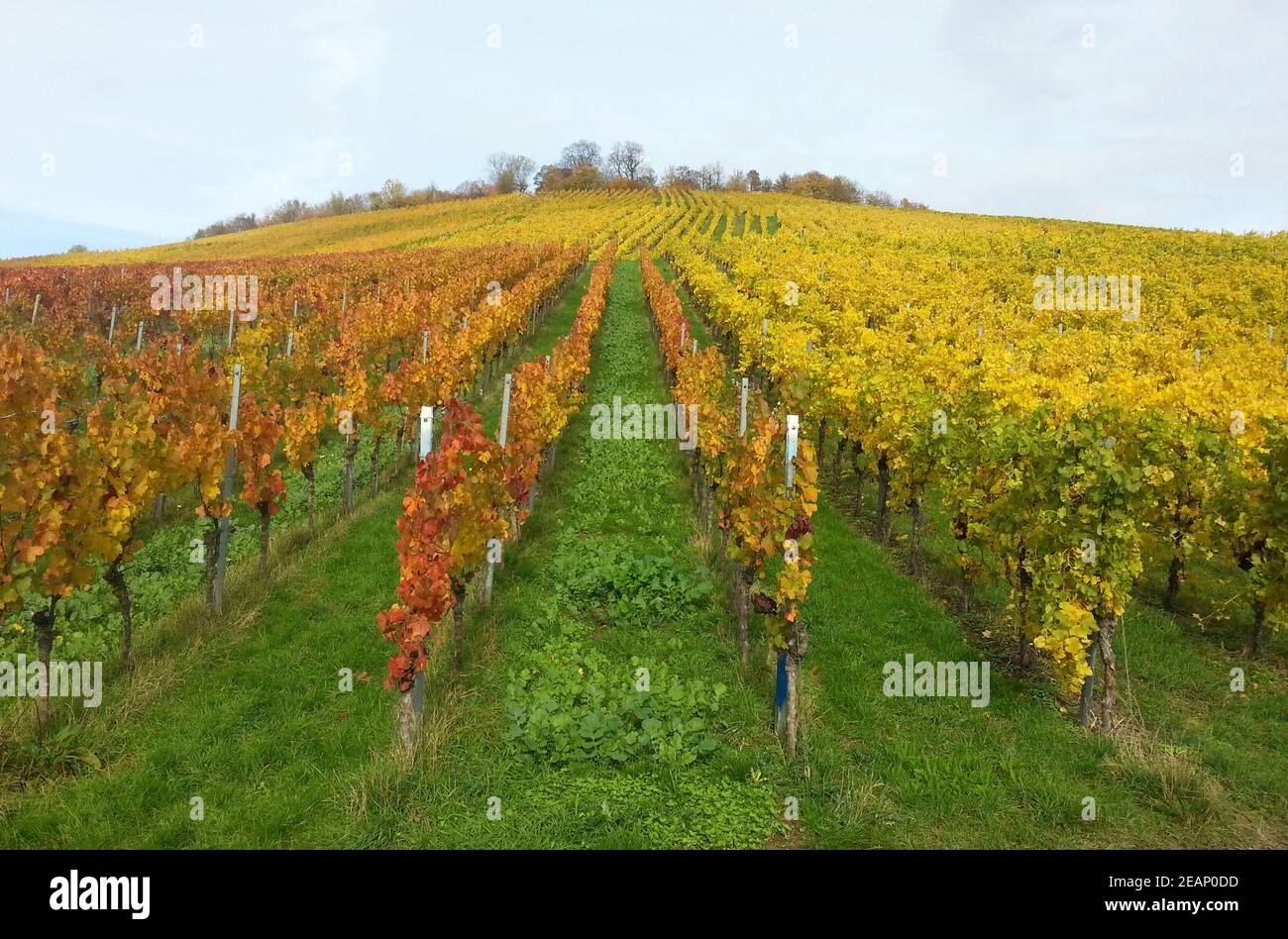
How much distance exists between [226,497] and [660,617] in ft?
17.6

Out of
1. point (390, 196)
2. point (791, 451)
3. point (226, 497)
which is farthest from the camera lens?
point (390, 196)

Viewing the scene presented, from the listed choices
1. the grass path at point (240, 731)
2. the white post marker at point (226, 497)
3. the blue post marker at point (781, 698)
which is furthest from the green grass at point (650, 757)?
the white post marker at point (226, 497)

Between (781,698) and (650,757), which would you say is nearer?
(650,757)

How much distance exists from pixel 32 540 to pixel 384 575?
3.63 m

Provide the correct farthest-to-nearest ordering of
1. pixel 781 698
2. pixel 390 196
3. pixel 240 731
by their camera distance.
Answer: pixel 390 196, pixel 781 698, pixel 240 731

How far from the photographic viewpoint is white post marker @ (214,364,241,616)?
7.38 m

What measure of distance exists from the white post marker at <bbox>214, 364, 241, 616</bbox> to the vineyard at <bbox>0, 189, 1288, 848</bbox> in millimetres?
61

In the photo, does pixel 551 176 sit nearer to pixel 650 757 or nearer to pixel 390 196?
pixel 390 196

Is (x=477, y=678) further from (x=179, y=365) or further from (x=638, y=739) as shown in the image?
(x=179, y=365)

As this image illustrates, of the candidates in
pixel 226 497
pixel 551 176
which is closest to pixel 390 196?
pixel 551 176

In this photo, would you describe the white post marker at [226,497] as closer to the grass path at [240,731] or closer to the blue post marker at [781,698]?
the grass path at [240,731]

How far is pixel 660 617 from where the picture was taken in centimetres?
761

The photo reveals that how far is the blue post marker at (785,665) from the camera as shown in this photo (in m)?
5.62
